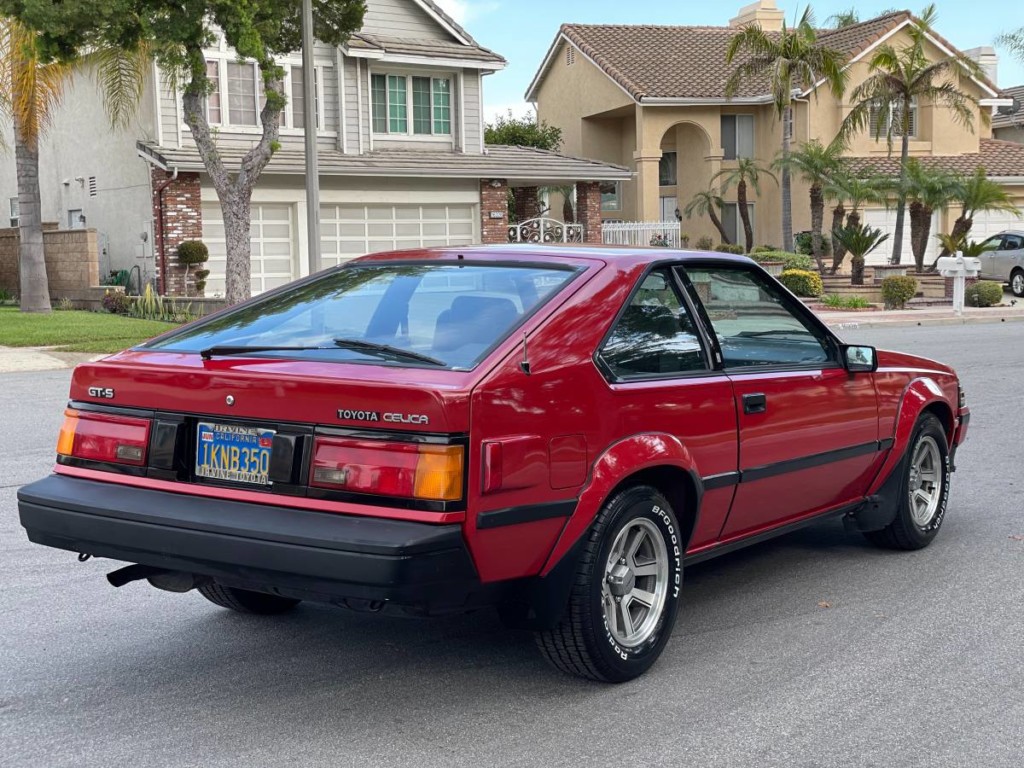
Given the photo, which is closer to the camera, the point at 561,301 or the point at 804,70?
the point at 561,301

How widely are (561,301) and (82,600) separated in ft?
9.01

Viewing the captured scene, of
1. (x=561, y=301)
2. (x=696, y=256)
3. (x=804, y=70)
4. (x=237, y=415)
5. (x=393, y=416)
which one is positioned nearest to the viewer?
(x=393, y=416)

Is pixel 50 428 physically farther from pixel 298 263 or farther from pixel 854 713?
pixel 298 263

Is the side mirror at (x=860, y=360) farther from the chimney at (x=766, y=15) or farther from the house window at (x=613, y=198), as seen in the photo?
the chimney at (x=766, y=15)

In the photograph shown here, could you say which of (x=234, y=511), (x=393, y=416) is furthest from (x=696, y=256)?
(x=234, y=511)

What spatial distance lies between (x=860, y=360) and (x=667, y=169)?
41357 millimetres

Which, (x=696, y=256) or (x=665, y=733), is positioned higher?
(x=696, y=256)

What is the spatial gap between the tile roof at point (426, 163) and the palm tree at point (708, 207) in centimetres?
701

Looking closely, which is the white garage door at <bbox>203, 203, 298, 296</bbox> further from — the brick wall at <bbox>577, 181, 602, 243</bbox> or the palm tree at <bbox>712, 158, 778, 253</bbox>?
the palm tree at <bbox>712, 158, 778, 253</bbox>

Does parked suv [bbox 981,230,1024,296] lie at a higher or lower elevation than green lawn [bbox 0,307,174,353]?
higher

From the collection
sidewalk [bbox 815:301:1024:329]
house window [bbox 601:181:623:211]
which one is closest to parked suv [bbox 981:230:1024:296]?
sidewalk [bbox 815:301:1024:329]

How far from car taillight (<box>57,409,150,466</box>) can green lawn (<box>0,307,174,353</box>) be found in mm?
14271

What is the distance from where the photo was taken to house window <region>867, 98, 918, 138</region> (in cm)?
3919

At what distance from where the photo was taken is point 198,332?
5.11m
